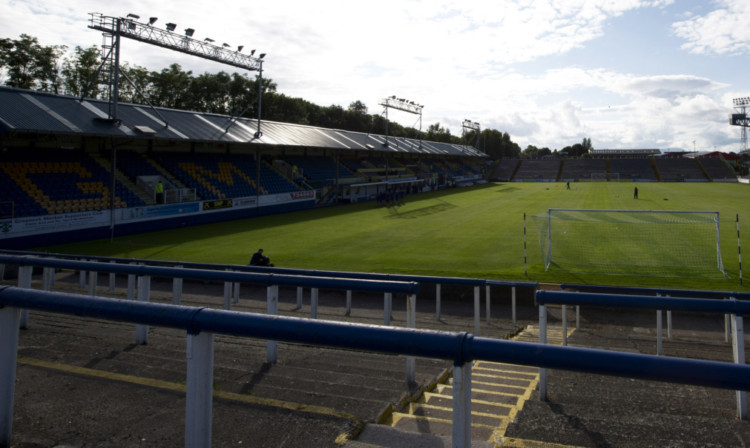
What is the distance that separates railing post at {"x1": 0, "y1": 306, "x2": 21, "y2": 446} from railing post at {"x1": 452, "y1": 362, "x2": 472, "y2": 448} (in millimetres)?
3061

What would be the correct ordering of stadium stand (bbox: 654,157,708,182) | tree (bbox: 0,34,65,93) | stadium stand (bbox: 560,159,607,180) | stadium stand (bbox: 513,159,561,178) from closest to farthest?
tree (bbox: 0,34,65,93)
stadium stand (bbox: 654,157,708,182)
stadium stand (bbox: 513,159,561,178)
stadium stand (bbox: 560,159,607,180)

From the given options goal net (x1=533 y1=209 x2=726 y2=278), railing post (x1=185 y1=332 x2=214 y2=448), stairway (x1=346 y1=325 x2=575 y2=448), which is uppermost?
goal net (x1=533 y1=209 x2=726 y2=278)

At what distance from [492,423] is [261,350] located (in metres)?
3.33

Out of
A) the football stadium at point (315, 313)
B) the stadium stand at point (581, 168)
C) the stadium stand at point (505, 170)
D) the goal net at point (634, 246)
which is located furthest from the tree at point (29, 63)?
the stadium stand at point (581, 168)

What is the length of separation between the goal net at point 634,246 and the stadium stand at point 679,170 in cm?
7068

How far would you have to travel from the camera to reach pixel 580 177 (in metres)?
95.4

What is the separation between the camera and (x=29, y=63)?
52938mm

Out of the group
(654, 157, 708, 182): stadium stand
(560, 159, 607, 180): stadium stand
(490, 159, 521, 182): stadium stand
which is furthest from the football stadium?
(560, 159, 607, 180): stadium stand

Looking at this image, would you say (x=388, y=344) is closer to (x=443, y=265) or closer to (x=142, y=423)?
(x=142, y=423)

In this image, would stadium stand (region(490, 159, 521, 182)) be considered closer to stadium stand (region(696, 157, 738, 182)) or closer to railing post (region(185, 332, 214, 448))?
stadium stand (region(696, 157, 738, 182))

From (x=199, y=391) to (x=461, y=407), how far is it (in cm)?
162

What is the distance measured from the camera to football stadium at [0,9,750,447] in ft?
10.6

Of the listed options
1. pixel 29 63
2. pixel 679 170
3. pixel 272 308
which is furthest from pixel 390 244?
pixel 679 170

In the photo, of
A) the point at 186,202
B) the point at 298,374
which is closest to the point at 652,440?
the point at 298,374
